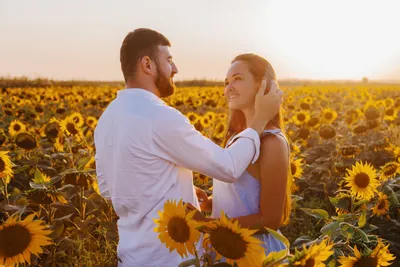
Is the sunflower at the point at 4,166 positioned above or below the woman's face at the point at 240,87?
below

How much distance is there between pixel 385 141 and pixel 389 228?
355cm

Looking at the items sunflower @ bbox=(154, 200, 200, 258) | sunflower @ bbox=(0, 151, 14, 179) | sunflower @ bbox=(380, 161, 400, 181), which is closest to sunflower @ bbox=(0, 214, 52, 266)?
sunflower @ bbox=(154, 200, 200, 258)

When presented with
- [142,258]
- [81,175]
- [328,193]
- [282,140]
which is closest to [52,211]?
[81,175]

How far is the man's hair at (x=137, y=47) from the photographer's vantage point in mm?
2465

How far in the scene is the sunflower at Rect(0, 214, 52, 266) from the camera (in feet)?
6.12

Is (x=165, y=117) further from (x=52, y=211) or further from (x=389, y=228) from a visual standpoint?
(x=389, y=228)

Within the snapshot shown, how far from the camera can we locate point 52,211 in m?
3.74

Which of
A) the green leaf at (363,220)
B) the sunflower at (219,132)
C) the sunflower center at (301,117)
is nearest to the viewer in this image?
the green leaf at (363,220)

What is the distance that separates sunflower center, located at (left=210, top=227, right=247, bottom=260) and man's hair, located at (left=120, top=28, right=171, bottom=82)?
1.21m

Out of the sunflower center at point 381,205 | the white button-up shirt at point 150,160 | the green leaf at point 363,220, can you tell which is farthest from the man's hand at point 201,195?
the sunflower center at point 381,205

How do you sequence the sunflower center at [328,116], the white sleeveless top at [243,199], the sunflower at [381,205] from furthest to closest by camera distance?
the sunflower center at [328,116] < the sunflower at [381,205] < the white sleeveless top at [243,199]

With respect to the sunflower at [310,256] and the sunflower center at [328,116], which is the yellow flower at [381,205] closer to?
the sunflower at [310,256]

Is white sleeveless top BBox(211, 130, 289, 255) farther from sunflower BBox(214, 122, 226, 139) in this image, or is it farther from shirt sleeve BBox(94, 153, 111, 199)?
sunflower BBox(214, 122, 226, 139)

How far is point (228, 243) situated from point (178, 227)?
8.0 inches
